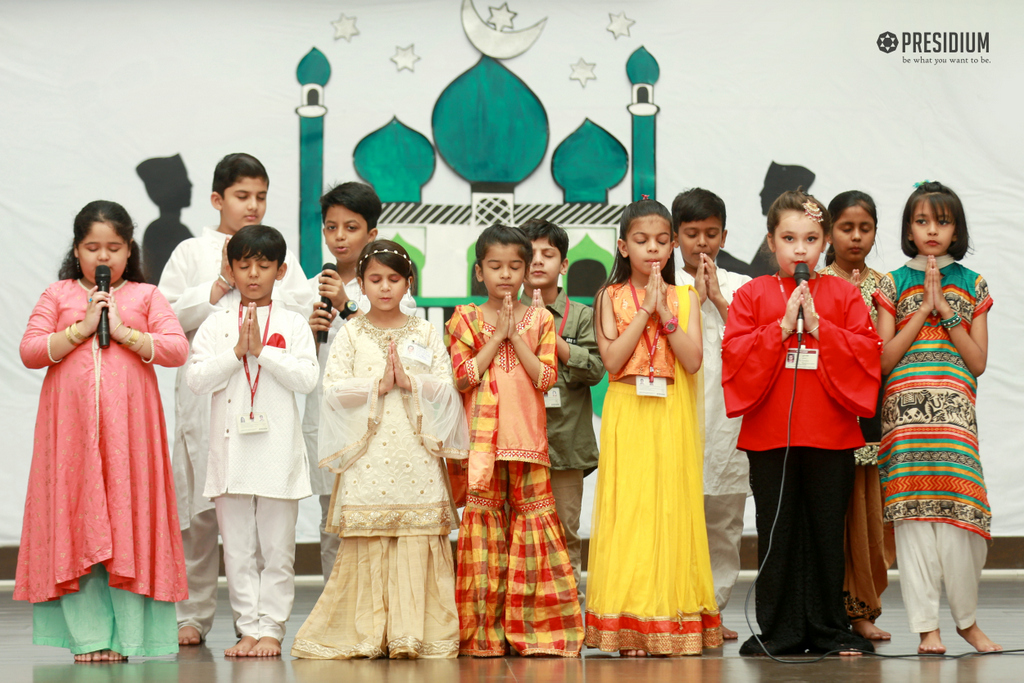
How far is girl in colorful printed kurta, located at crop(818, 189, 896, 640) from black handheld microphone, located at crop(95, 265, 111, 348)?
2363mm

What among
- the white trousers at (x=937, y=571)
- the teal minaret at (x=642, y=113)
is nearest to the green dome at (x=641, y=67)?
the teal minaret at (x=642, y=113)

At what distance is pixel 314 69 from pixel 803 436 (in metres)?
3.39

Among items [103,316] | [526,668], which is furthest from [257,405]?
[526,668]

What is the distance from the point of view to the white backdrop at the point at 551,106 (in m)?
5.29

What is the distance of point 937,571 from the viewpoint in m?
3.25

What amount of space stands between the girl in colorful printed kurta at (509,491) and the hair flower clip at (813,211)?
35.3 inches

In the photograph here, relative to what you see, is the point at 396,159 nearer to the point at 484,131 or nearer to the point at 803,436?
the point at 484,131

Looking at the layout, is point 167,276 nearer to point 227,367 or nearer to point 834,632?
point 227,367

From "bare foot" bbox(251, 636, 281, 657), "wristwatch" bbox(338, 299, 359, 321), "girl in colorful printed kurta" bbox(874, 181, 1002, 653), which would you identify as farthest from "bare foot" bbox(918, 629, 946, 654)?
"wristwatch" bbox(338, 299, 359, 321)

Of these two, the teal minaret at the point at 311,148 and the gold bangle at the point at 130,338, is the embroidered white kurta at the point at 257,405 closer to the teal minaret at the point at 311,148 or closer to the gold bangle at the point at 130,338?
the gold bangle at the point at 130,338

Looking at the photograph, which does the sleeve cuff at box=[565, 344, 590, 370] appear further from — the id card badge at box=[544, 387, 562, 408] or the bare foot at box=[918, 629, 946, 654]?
the bare foot at box=[918, 629, 946, 654]

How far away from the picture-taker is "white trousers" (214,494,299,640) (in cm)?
330

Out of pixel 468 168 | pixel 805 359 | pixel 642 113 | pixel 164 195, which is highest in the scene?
pixel 642 113

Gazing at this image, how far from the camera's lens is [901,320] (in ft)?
11.0
